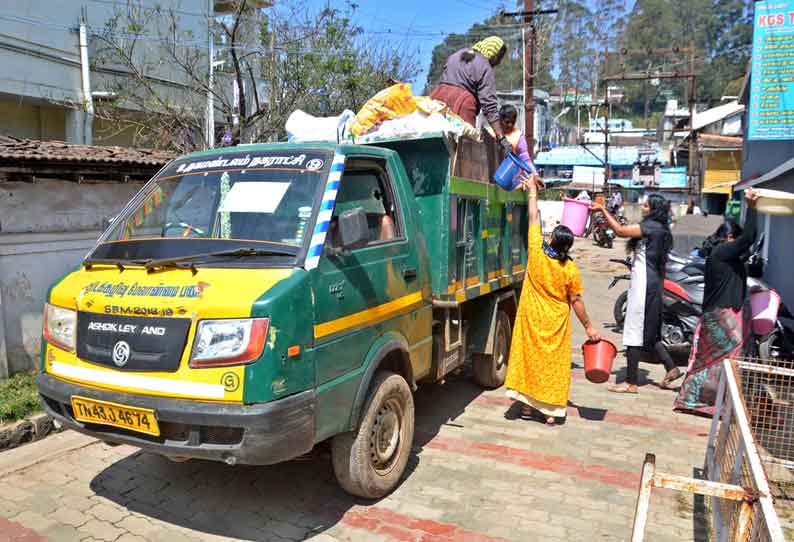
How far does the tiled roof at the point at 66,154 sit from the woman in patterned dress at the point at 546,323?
168 inches

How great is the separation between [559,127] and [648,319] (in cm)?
6196

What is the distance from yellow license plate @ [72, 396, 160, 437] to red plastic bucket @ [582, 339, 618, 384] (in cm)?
365

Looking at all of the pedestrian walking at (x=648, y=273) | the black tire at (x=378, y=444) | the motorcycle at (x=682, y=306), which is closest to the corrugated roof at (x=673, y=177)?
the motorcycle at (x=682, y=306)

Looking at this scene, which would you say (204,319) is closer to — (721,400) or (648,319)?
(721,400)

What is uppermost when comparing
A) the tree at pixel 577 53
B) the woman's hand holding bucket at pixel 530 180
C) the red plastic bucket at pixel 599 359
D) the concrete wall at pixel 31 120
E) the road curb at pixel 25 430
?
the tree at pixel 577 53

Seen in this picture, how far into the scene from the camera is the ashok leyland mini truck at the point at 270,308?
9.88 ft

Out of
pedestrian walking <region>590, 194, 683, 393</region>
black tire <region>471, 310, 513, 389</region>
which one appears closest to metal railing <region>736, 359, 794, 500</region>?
pedestrian walking <region>590, 194, 683, 393</region>

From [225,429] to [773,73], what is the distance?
8.17 m

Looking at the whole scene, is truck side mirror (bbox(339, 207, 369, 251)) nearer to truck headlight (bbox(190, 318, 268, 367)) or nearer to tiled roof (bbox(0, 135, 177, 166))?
truck headlight (bbox(190, 318, 268, 367))

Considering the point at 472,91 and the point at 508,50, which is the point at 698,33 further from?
the point at 472,91

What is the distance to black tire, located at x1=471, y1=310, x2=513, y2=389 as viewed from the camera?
623 centimetres

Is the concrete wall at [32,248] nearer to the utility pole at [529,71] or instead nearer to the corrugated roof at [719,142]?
the utility pole at [529,71]

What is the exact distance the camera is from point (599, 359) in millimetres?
5309

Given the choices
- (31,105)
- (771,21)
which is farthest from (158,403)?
(31,105)
